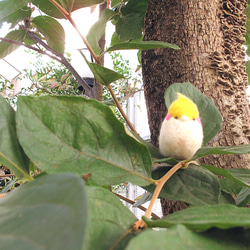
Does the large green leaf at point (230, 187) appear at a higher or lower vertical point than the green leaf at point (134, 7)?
lower

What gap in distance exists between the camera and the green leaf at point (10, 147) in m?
0.18

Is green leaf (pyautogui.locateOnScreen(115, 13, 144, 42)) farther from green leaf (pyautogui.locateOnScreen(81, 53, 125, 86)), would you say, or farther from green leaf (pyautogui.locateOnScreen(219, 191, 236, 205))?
green leaf (pyautogui.locateOnScreen(219, 191, 236, 205))

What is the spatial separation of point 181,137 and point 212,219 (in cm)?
11

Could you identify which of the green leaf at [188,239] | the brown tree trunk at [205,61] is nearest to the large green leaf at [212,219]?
the green leaf at [188,239]

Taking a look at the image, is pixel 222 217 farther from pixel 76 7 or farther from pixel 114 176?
pixel 76 7

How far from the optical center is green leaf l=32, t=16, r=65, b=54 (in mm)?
606

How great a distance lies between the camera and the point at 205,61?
0.39 meters

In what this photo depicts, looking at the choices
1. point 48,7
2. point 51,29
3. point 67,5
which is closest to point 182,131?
point 67,5

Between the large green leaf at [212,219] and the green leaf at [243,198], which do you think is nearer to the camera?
the large green leaf at [212,219]

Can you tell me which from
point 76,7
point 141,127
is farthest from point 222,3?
point 141,127

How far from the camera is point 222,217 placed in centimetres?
12

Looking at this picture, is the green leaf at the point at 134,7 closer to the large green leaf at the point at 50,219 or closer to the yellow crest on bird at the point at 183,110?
the yellow crest on bird at the point at 183,110

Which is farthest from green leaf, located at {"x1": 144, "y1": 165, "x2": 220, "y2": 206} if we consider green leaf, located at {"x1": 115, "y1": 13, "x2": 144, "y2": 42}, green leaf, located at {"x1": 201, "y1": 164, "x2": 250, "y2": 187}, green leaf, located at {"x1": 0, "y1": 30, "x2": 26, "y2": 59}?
green leaf, located at {"x1": 0, "y1": 30, "x2": 26, "y2": 59}

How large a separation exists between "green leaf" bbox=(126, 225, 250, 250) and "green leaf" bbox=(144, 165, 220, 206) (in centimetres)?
7
